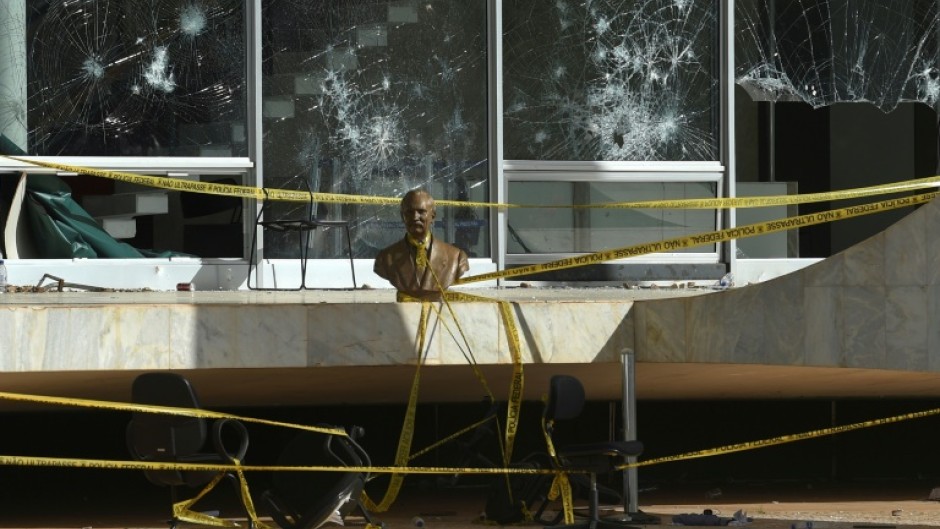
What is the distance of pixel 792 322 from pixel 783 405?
463 cm

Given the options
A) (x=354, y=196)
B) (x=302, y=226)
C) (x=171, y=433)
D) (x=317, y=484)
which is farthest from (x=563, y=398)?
(x=302, y=226)

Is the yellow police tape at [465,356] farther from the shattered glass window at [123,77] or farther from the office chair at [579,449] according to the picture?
the shattered glass window at [123,77]

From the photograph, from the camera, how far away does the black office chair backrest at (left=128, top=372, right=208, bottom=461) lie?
353 inches

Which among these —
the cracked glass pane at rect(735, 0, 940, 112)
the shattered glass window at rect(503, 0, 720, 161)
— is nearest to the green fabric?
the shattered glass window at rect(503, 0, 720, 161)

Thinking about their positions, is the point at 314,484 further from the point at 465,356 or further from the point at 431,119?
the point at 431,119

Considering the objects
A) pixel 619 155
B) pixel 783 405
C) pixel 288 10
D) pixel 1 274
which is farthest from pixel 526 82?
pixel 1 274

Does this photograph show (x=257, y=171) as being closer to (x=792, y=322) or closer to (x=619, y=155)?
(x=619, y=155)

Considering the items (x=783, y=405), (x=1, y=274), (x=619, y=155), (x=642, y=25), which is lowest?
(x=783, y=405)

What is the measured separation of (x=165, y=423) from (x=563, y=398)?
209cm

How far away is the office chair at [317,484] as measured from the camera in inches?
373

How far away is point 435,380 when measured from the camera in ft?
38.0

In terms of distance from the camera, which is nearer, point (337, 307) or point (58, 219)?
point (337, 307)

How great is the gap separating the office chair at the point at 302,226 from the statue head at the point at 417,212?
5.91ft

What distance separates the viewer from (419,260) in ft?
34.8
